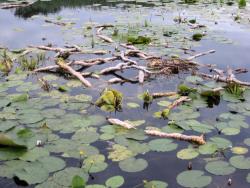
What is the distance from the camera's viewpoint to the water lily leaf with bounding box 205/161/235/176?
11.0ft

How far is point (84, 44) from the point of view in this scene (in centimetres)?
795

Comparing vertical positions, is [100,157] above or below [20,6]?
below

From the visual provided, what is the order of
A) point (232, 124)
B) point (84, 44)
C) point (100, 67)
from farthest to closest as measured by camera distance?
1. point (84, 44)
2. point (100, 67)
3. point (232, 124)

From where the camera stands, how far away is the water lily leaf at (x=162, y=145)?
12.3 feet

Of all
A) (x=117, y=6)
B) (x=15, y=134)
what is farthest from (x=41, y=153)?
(x=117, y=6)

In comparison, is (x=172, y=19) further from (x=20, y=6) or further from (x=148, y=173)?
(x=148, y=173)

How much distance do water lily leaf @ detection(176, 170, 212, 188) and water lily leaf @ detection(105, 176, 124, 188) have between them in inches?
20.2

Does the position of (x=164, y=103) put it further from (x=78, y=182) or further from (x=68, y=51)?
(x=68, y=51)

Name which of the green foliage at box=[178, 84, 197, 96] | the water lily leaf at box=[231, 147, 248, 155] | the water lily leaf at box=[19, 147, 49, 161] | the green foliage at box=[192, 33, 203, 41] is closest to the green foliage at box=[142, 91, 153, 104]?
the green foliage at box=[178, 84, 197, 96]

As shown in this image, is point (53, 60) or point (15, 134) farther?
point (53, 60)

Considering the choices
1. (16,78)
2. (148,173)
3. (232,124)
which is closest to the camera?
(148,173)

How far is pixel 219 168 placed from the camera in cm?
342

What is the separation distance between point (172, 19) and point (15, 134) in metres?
7.91

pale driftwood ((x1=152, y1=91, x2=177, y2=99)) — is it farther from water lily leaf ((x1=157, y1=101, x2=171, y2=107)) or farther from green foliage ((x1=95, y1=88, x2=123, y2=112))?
green foliage ((x1=95, y1=88, x2=123, y2=112))
